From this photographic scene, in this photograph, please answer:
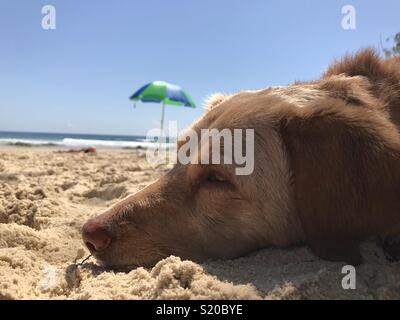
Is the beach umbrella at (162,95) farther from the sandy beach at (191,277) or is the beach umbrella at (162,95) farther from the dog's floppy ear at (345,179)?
the dog's floppy ear at (345,179)

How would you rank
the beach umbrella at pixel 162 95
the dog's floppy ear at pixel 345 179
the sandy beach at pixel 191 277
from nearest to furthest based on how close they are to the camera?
the sandy beach at pixel 191 277 < the dog's floppy ear at pixel 345 179 < the beach umbrella at pixel 162 95

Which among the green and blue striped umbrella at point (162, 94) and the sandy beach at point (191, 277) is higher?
the green and blue striped umbrella at point (162, 94)

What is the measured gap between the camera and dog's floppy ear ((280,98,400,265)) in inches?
83.7

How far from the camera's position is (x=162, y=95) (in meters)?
18.1

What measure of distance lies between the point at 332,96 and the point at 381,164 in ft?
2.29

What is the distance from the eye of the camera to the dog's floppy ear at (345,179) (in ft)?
6.98

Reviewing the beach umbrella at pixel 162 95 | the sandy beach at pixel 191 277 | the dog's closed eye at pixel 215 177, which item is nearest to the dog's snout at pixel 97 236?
the sandy beach at pixel 191 277

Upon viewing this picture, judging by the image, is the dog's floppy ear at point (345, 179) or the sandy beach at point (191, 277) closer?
the sandy beach at point (191, 277)

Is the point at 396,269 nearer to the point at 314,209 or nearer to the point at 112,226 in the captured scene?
the point at 314,209

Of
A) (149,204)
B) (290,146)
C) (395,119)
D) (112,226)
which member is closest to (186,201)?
(149,204)

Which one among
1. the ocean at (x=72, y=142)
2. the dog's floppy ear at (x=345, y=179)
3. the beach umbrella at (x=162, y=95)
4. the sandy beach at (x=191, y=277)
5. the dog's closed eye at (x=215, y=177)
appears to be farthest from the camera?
the ocean at (x=72, y=142)

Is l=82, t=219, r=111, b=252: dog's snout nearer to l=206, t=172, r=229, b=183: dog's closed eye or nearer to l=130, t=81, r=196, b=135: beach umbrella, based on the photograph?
l=206, t=172, r=229, b=183: dog's closed eye

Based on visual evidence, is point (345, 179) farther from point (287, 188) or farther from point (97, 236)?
point (97, 236)

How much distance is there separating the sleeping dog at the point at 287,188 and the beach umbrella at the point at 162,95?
15.4m
